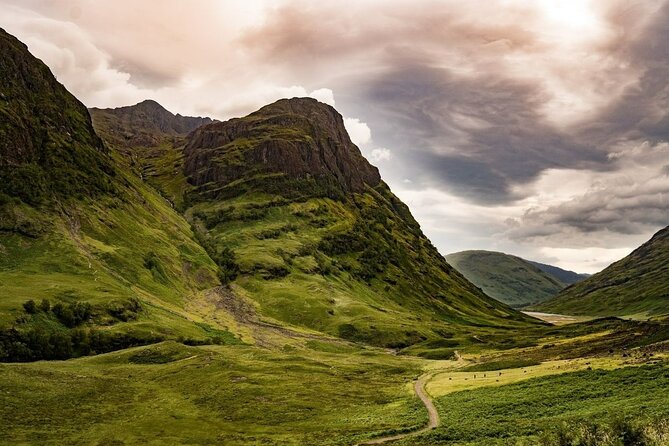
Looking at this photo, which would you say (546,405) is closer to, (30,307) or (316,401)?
(316,401)

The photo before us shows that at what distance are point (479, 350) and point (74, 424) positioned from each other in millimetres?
153509

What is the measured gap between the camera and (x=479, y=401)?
2719 inches

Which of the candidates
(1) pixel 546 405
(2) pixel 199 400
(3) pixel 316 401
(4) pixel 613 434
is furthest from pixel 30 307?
(4) pixel 613 434

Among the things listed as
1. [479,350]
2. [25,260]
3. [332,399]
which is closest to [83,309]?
[25,260]

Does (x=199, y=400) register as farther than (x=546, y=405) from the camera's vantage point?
Yes

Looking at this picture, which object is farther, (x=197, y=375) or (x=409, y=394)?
(x=197, y=375)

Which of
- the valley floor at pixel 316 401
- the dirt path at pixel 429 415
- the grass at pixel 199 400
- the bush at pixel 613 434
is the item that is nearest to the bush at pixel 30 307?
the grass at pixel 199 400

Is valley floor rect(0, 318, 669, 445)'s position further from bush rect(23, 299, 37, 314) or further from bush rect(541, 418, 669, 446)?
bush rect(23, 299, 37, 314)

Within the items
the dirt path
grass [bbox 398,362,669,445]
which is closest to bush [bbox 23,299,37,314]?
the dirt path

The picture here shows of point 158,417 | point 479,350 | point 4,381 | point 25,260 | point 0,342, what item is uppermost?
point 25,260

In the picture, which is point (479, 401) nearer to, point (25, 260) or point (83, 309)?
point (83, 309)

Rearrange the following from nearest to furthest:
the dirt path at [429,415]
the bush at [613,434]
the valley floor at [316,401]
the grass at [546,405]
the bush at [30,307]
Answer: the bush at [613,434]
the grass at [546,405]
the valley floor at [316,401]
the dirt path at [429,415]
the bush at [30,307]

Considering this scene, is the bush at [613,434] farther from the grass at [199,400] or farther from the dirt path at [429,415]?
the grass at [199,400]

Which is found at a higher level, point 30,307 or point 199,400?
point 30,307
